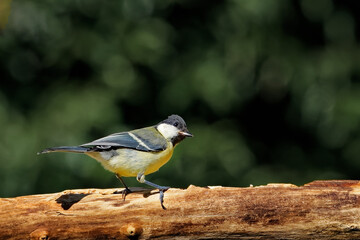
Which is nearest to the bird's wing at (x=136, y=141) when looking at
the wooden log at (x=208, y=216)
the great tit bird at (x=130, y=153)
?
the great tit bird at (x=130, y=153)

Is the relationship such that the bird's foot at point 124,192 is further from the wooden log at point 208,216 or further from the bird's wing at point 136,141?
the bird's wing at point 136,141

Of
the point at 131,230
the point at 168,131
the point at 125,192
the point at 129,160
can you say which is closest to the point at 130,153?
the point at 129,160

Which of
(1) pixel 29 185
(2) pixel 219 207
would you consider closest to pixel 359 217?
(2) pixel 219 207

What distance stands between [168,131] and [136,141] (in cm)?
30

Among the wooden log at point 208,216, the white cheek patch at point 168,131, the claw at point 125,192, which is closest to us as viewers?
the wooden log at point 208,216

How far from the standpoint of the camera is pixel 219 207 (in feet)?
10.4

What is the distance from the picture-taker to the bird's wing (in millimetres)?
3666

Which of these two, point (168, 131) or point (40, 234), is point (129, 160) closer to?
point (168, 131)

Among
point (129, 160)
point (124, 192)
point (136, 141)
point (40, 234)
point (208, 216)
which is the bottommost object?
point (40, 234)

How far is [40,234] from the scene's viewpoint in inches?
124

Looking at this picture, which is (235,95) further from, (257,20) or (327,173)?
(327,173)

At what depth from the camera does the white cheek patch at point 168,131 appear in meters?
3.93

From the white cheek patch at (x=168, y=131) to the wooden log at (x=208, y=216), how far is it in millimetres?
704

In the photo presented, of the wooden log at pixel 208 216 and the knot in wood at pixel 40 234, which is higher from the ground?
the wooden log at pixel 208 216
